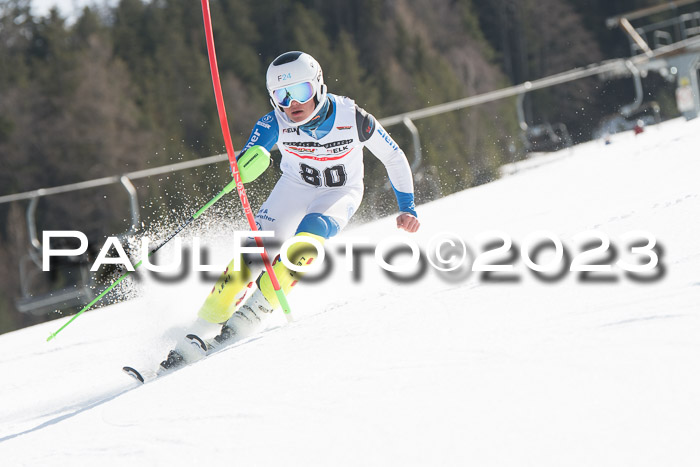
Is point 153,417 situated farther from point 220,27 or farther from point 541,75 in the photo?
point 541,75

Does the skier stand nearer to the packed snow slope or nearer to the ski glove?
the ski glove

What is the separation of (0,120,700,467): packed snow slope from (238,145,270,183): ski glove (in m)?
0.81

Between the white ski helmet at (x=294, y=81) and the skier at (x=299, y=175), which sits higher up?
the white ski helmet at (x=294, y=81)

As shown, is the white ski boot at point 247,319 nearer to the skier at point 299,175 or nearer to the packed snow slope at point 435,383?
the skier at point 299,175

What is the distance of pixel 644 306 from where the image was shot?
2887 millimetres

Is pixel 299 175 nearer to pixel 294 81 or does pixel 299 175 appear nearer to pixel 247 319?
pixel 294 81

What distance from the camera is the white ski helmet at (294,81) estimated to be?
4.32 meters

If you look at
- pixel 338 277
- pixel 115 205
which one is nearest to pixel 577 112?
pixel 115 205

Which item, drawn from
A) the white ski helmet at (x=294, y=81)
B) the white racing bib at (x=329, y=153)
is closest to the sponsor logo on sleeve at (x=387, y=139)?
the white racing bib at (x=329, y=153)

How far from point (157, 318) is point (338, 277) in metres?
1.33

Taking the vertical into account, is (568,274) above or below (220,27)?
below

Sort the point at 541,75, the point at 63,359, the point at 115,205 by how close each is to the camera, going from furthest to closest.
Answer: the point at 541,75 < the point at 115,205 < the point at 63,359

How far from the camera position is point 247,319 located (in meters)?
4.19

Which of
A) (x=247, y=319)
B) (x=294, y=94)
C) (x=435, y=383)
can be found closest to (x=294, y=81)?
(x=294, y=94)
